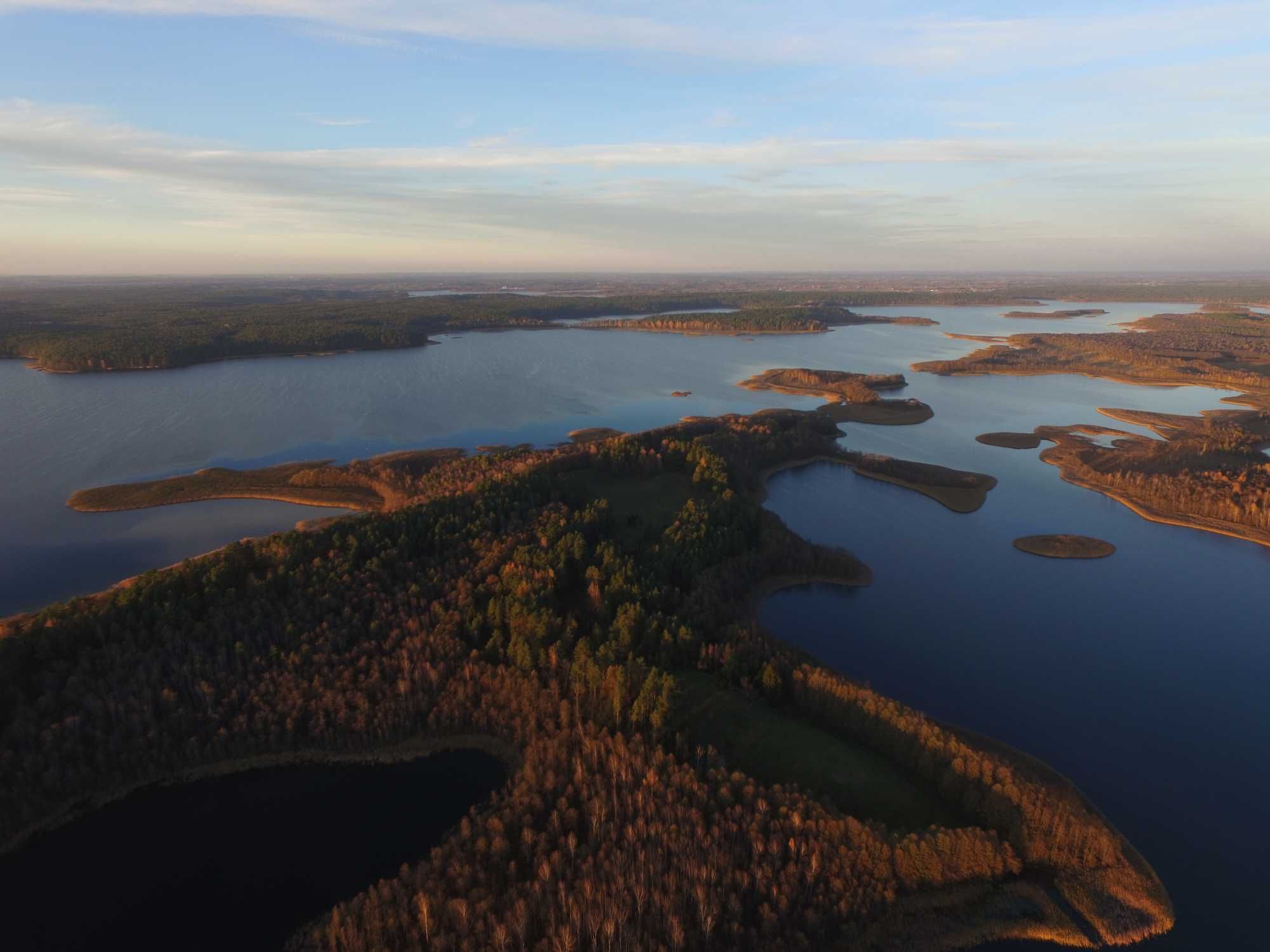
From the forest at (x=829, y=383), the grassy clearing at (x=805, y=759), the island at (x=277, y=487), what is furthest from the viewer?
the forest at (x=829, y=383)

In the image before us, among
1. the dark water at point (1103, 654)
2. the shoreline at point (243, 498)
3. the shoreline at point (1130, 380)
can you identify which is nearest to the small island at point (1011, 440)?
the dark water at point (1103, 654)

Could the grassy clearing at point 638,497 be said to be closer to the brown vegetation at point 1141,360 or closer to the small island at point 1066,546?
the small island at point 1066,546

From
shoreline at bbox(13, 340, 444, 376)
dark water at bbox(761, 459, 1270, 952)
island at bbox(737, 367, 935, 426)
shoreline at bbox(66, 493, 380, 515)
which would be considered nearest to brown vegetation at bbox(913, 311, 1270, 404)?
island at bbox(737, 367, 935, 426)

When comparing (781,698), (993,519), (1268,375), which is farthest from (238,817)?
(1268,375)

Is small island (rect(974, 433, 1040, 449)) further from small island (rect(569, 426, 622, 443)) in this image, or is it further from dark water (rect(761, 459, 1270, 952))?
small island (rect(569, 426, 622, 443))

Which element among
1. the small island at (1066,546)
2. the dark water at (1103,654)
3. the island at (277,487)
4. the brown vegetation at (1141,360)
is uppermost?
the brown vegetation at (1141,360)

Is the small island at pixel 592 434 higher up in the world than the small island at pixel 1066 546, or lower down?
higher up
